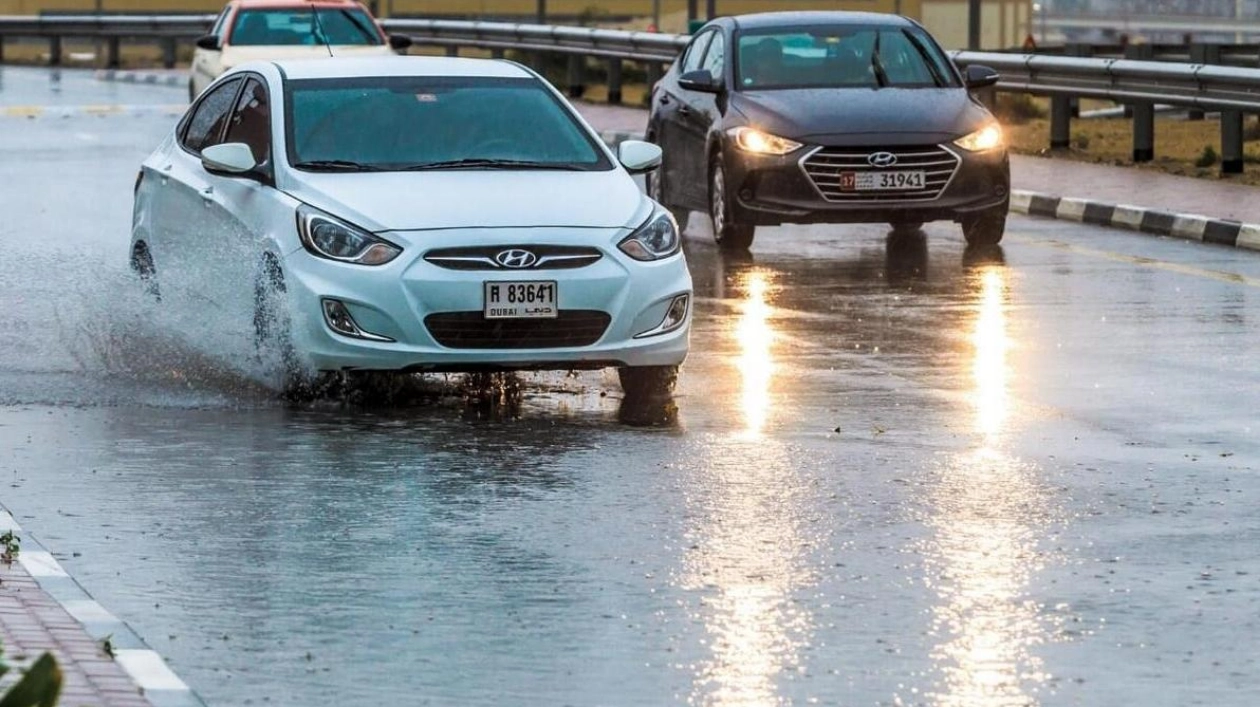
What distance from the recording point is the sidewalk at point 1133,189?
21.0 m

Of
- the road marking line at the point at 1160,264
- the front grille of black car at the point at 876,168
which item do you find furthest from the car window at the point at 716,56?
the road marking line at the point at 1160,264

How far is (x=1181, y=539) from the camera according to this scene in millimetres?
8758

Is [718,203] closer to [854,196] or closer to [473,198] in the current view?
[854,196]

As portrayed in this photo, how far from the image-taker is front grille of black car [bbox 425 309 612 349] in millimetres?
11555

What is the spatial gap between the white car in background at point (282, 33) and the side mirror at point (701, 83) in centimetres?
1250

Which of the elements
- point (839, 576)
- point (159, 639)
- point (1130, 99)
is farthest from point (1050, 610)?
point (1130, 99)

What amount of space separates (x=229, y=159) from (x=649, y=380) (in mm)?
2079

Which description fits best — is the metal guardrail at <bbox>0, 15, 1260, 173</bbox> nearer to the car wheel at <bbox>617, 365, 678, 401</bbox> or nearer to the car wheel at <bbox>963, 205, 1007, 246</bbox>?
the car wheel at <bbox>963, 205, 1007, 246</bbox>

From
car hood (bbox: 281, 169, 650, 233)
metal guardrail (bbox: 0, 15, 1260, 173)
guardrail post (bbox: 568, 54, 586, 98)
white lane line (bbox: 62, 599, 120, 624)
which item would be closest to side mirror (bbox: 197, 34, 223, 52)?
metal guardrail (bbox: 0, 15, 1260, 173)

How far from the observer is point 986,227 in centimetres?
1942

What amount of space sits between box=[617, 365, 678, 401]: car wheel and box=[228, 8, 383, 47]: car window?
68.6 feet

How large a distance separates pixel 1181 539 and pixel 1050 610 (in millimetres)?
1188

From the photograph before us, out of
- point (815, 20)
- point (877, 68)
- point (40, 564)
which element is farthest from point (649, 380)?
point (815, 20)

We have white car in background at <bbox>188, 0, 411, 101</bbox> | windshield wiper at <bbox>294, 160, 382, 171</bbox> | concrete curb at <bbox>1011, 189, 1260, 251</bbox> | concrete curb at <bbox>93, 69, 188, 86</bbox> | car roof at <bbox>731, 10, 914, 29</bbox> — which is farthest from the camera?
concrete curb at <bbox>93, 69, 188, 86</bbox>
